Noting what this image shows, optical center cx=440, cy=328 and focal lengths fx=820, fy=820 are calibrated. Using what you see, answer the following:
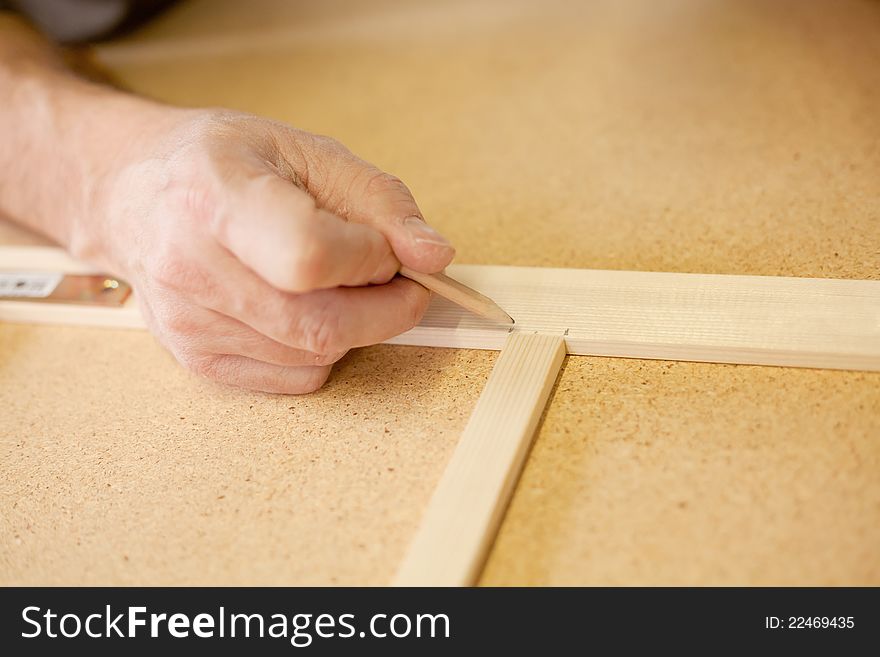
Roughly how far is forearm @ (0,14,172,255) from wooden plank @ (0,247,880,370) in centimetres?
41

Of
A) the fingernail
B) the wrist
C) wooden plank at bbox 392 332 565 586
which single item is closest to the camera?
wooden plank at bbox 392 332 565 586

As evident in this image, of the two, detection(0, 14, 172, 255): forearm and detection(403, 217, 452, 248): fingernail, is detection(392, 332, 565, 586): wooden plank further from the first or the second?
detection(0, 14, 172, 255): forearm

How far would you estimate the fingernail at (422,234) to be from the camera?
0.66 metres

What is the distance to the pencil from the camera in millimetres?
688

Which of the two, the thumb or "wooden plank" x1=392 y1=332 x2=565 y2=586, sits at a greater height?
the thumb

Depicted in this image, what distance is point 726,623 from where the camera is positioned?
514 millimetres

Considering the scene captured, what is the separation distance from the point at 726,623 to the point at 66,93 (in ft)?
3.02

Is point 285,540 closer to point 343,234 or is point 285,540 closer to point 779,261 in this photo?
point 343,234

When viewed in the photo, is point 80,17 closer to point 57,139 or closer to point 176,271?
point 57,139

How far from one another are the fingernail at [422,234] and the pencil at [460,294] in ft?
0.11

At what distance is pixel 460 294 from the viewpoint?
70 cm

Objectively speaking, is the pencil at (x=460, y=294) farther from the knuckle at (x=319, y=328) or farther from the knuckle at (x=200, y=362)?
the knuckle at (x=200, y=362)

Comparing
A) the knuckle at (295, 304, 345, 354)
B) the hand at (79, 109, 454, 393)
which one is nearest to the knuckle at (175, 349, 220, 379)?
the hand at (79, 109, 454, 393)

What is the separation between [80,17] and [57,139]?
0.57 m
